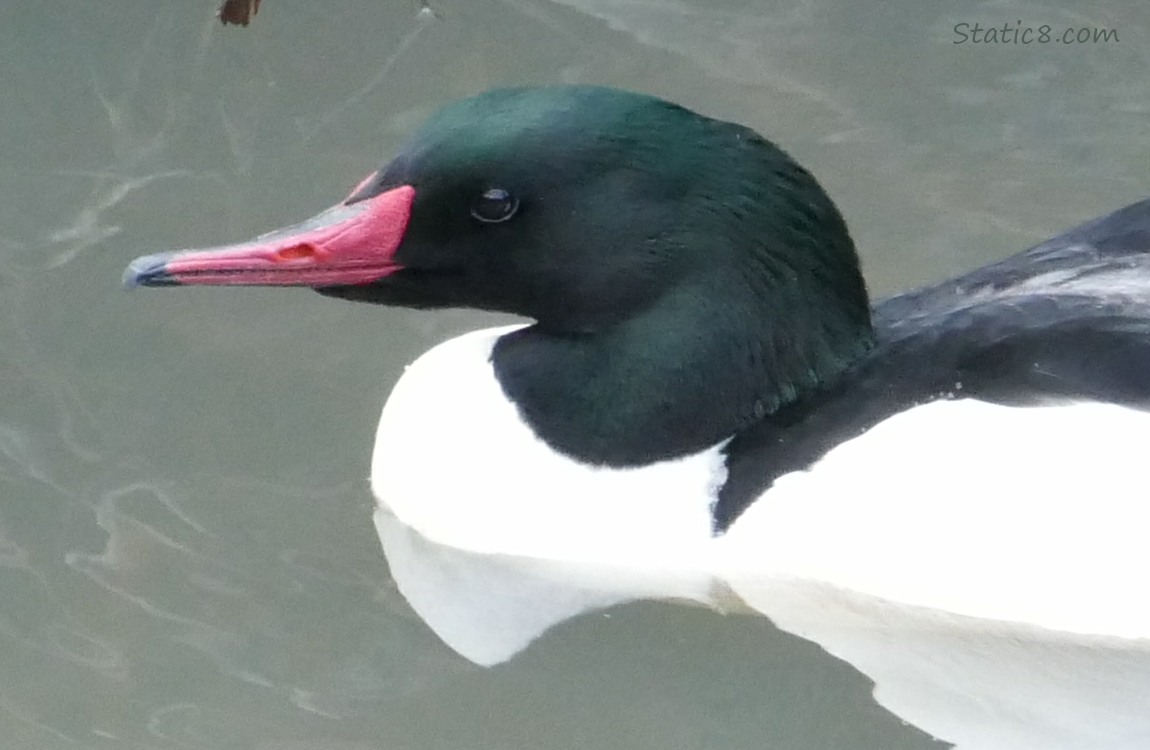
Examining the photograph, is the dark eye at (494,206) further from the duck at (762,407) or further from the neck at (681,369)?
the neck at (681,369)

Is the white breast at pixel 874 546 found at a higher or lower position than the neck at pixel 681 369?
lower

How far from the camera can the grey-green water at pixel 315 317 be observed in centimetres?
358

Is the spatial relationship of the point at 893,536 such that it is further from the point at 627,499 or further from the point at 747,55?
the point at 747,55

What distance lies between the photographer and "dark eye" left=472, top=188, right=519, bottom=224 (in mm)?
3471

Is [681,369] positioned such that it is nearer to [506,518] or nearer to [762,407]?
[762,407]

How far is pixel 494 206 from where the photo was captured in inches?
138

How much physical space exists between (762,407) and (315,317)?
5.05ft

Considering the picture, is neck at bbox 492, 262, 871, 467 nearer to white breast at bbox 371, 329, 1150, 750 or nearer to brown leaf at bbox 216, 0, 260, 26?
white breast at bbox 371, 329, 1150, 750

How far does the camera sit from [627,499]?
3.75 m

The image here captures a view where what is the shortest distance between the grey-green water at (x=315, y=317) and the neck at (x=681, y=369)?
409mm
